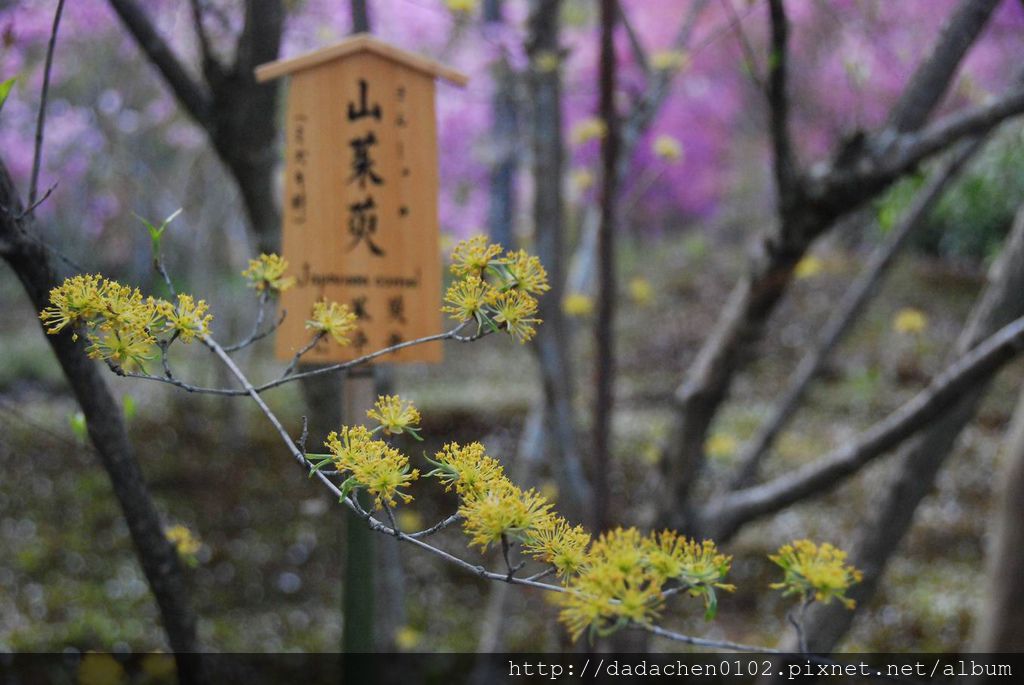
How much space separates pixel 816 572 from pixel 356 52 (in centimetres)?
153

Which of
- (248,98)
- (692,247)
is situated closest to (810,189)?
(248,98)

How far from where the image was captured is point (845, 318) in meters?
2.62

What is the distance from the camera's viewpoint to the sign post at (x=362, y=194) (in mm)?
1846

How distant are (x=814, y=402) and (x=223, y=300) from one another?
17.5 ft

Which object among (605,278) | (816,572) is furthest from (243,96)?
(816,572)

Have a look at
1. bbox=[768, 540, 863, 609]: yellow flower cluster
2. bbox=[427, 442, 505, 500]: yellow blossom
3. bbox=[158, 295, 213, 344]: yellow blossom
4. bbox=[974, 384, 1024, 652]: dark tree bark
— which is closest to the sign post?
bbox=[158, 295, 213, 344]: yellow blossom

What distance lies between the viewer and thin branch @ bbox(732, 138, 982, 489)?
245cm

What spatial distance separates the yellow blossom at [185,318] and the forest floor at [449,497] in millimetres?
1760

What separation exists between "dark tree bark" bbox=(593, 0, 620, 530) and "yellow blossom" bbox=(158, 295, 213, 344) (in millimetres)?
1455

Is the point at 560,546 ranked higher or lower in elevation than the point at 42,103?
lower

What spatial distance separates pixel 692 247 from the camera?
9453mm

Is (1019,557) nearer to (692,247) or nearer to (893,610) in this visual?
(893,610)

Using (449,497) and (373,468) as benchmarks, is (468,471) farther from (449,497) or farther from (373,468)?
(449,497)

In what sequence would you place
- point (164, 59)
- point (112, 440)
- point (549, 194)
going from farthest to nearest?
point (549, 194)
point (164, 59)
point (112, 440)
